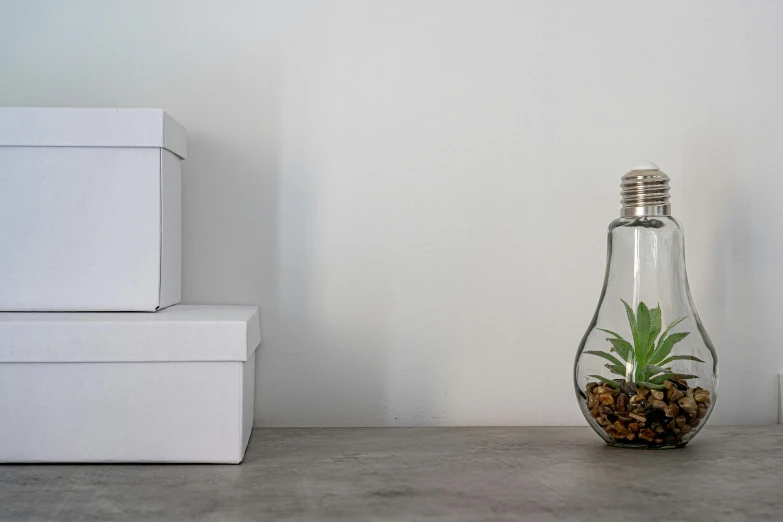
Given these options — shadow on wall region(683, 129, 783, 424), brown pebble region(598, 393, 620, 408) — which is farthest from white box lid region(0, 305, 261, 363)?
Answer: shadow on wall region(683, 129, 783, 424)

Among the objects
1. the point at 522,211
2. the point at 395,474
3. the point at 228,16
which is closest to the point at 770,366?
the point at 522,211

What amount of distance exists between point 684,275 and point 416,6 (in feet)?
1.41

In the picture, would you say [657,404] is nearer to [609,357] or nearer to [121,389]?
[609,357]

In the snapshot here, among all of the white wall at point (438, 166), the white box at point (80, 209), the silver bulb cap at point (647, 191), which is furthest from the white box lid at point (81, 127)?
the silver bulb cap at point (647, 191)

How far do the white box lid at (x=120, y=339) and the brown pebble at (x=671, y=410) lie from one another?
393 millimetres

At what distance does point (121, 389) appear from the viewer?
630 millimetres

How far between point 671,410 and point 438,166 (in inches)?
14.5

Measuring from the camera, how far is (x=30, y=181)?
0.70 meters

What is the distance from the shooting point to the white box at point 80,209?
696 millimetres

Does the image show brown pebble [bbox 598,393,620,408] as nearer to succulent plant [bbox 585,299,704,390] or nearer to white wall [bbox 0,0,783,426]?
succulent plant [bbox 585,299,704,390]

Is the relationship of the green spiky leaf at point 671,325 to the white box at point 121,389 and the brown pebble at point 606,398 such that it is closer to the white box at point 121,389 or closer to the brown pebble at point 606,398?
the brown pebble at point 606,398

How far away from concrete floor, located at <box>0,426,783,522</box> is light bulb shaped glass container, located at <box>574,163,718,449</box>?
0.03 meters

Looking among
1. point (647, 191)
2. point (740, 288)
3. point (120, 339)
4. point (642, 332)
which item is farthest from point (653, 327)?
point (120, 339)

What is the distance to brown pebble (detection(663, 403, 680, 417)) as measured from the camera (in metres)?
0.68
